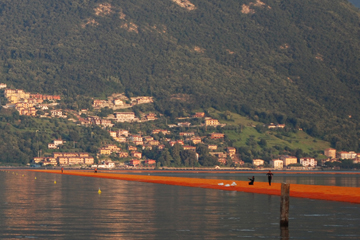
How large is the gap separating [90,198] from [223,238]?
22.5m

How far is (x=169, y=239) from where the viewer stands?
2605cm

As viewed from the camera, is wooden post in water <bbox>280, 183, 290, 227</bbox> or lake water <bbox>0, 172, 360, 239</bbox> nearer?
lake water <bbox>0, 172, 360, 239</bbox>

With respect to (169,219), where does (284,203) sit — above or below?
above

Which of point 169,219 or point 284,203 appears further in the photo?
point 169,219

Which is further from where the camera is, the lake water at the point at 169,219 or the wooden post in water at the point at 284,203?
the wooden post in water at the point at 284,203

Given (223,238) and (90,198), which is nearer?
(223,238)

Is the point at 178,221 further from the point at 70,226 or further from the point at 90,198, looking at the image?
the point at 90,198

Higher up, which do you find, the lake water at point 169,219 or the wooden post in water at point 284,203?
the wooden post in water at point 284,203

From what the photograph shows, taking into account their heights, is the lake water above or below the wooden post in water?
below

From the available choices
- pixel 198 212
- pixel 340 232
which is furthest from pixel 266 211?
pixel 340 232

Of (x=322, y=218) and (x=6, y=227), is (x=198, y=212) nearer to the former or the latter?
(x=322, y=218)

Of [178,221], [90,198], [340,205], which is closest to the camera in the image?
[178,221]

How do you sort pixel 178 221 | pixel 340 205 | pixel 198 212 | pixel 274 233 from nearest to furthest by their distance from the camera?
pixel 274 233, pixel 178 221, pixel 198 212, pixel 340 205

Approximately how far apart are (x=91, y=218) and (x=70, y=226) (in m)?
3.43
